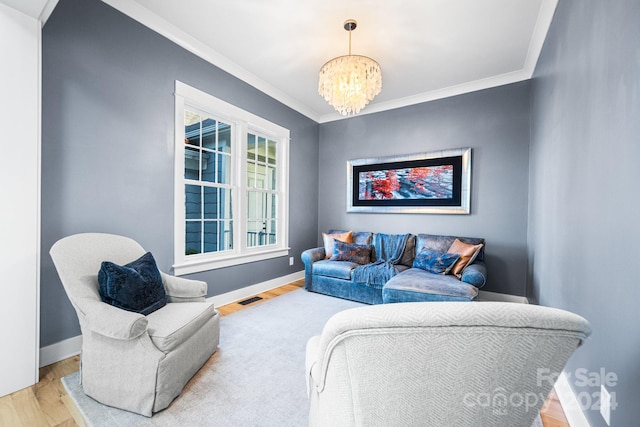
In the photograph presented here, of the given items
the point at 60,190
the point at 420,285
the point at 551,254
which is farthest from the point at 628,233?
the point at 60,190

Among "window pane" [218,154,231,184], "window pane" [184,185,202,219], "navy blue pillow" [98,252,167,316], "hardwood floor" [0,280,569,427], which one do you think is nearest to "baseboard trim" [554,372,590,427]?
"hardwood floor" [0,280,569,427]

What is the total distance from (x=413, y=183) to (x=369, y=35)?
7.06ft

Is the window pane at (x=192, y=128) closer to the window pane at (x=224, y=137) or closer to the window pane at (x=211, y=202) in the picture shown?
the window pane at (x=224, y=137)

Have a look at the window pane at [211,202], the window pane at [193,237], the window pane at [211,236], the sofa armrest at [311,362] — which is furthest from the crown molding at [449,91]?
the sofa armrest at [311,362]

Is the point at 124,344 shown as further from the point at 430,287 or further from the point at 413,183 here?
the point at 413,183

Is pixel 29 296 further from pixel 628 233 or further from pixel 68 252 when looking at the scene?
pixel 628 233

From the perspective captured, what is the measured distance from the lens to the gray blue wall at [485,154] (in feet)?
11.3

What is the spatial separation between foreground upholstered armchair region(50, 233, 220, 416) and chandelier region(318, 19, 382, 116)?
2325 mm

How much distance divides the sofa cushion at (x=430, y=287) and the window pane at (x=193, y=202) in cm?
239

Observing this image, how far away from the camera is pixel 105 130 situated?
2.30m

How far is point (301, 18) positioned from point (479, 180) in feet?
9.74

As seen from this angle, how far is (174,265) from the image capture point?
2818 mm

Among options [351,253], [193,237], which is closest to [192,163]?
[193,237]

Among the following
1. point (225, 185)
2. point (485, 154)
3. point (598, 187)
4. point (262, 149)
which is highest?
point (262, 149)
